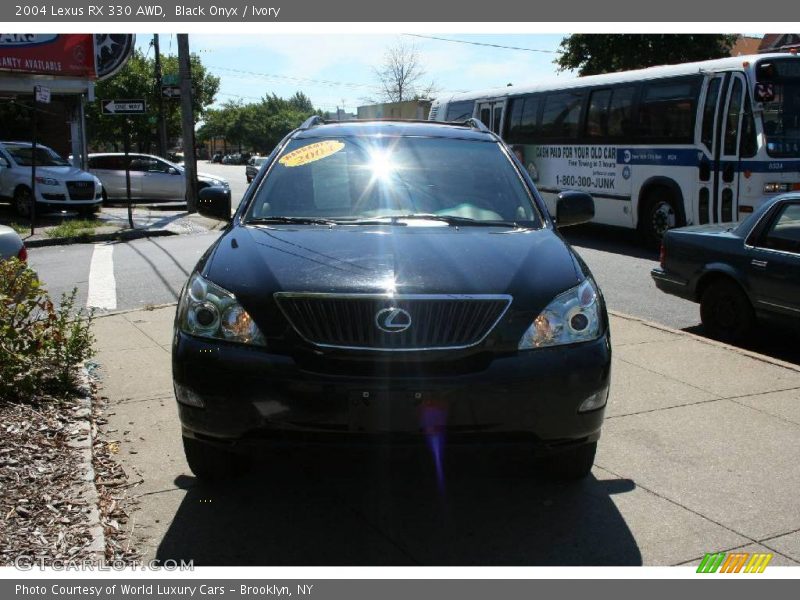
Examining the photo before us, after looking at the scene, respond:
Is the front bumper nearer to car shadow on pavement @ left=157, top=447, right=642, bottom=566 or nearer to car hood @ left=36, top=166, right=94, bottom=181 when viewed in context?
car shadow on pavement @ left=157, top=447, right=642, bottom=566

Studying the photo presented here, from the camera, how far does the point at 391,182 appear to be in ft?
15.7

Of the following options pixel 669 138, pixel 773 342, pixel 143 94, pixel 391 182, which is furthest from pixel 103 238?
pixel 143 94

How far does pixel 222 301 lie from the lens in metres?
3.58

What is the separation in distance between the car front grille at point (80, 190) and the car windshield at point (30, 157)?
112 centimetres

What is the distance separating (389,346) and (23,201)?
60.0ft

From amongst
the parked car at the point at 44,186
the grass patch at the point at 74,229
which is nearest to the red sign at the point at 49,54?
the parked car at the point at 44,186

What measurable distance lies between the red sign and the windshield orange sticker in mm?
18253

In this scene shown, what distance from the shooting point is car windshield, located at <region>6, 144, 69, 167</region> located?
65.2ft

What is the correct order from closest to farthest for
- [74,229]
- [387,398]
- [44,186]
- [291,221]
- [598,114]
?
[387,398], [291,221], [598,114], [74,229], [44,186]

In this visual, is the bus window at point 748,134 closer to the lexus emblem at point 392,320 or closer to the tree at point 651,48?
the lexus emblem at point 392,320

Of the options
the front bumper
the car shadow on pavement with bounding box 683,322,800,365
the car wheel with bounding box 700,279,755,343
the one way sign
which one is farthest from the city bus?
the front bumper

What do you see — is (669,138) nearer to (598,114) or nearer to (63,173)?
(598,114)

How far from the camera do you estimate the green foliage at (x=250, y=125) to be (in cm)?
12162

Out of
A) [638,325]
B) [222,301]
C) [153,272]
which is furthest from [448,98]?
[222,301]
